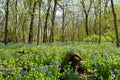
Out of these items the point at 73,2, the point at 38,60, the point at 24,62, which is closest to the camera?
the point at 24,62

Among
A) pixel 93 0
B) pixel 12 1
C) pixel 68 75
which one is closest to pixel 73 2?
pixel 93 0

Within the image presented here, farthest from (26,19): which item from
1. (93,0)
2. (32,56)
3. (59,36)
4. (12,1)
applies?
(59,36)

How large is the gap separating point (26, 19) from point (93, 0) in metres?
11.9

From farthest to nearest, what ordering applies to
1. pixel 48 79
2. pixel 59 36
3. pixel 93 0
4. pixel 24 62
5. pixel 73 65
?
pixel 59 36 → pixel 93 0 → pixel 24 62 → pixel 73 65 → pixel 48 79

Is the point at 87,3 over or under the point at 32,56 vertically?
over

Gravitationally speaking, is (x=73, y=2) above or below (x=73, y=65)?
above

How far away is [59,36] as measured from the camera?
72062 millimetres

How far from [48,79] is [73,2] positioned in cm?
4113

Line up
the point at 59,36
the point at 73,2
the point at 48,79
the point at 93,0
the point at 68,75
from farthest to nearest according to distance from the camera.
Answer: the point at 59,36 < the point at 73,2 < the point at 93,0 < the point at 68,75 < the point at 48,79

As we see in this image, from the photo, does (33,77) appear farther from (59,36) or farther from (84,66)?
(59,36)

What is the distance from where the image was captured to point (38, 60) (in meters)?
10.4

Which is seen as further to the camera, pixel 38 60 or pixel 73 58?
pixel 38 60

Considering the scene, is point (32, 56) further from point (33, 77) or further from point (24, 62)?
point (33, 77)

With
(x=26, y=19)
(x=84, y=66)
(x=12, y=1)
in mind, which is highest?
(x=12, y=1)
